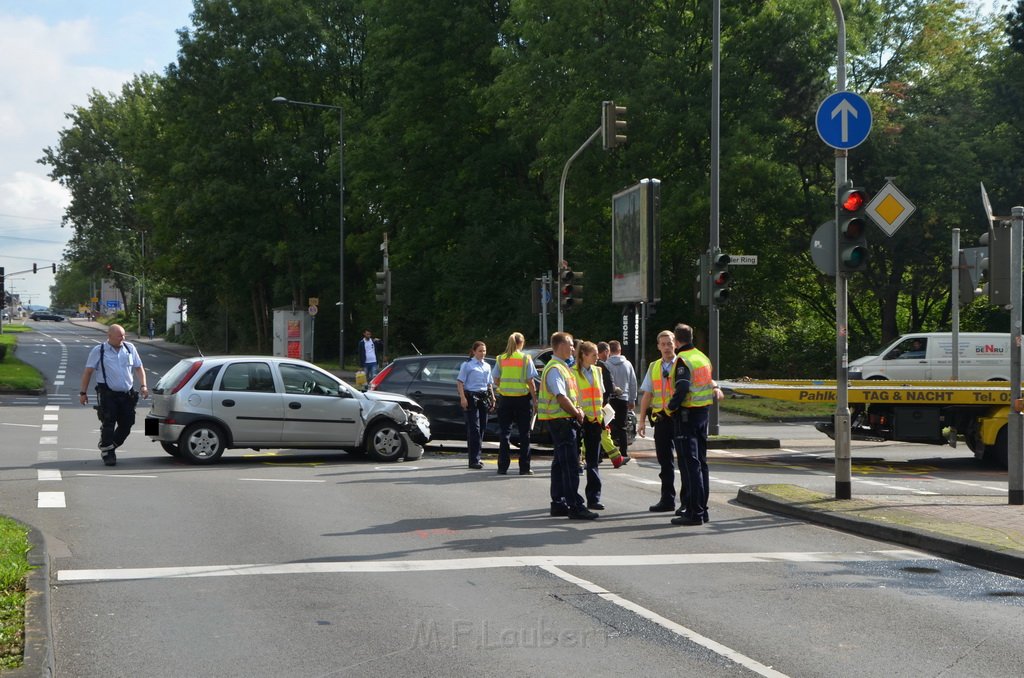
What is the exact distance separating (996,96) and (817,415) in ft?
35.9

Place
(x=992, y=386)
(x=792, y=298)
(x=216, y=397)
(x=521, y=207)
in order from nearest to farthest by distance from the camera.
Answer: (x=216, y=397) → (x=992, y=386) → (x=792, y=298) → (x=521, y=207)

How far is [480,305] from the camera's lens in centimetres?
A: 4316

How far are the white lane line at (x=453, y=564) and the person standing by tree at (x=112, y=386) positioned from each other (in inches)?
281

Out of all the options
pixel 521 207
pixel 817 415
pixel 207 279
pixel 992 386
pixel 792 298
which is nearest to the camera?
pixel 992 386

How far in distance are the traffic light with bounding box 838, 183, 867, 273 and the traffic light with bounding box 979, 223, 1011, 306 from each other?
1.19 metres

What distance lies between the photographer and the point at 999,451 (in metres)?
18.0

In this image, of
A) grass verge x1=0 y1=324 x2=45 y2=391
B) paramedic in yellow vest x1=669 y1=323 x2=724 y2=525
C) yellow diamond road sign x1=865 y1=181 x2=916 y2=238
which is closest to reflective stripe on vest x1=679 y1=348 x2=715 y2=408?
paramedic in yellow vest x1=669 y1=323 x2=724 y2=525

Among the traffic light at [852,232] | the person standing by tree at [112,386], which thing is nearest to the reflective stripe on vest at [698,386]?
the traffic light at [852,232]

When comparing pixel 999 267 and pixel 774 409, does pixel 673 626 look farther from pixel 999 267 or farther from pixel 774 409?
pixel 774 409

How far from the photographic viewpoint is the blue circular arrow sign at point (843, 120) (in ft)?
41.4

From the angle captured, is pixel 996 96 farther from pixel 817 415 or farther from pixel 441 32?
pixel 441 32

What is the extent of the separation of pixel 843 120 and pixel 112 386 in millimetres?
9161

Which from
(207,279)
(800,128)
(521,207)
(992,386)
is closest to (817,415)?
(800,128)

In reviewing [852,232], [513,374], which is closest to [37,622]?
[852,232]
